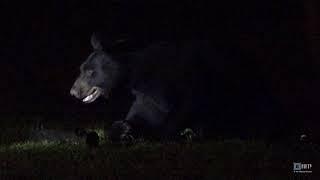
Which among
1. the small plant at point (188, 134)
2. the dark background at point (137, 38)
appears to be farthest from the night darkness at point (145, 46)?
the small plant at point (188, 134)

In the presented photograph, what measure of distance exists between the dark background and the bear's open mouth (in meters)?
0.28

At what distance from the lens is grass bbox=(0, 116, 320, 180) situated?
→ 11.2ft

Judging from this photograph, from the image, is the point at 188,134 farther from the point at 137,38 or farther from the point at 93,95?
the point at 137,38

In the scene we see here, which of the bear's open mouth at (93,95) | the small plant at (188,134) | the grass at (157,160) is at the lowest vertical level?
the grass at (157,160)

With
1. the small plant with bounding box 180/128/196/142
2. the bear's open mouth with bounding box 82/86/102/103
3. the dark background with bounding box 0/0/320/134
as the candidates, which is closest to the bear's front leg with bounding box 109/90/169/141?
the small plant with bounding box 180/128/196/142

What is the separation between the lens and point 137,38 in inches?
195

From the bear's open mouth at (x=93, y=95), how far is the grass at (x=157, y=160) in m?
0.56

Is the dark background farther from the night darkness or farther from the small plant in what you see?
the small plant

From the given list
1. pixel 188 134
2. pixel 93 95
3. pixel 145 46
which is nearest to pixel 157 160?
pixel 188 134

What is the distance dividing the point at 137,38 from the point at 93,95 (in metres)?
0.65

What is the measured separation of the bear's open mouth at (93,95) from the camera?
473cm

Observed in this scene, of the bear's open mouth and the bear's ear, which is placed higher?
the bear's ear

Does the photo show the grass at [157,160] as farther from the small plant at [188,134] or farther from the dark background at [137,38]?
the dark background at [137,38]

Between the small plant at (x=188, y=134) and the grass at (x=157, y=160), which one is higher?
the small plant at (x=188, y=134)
